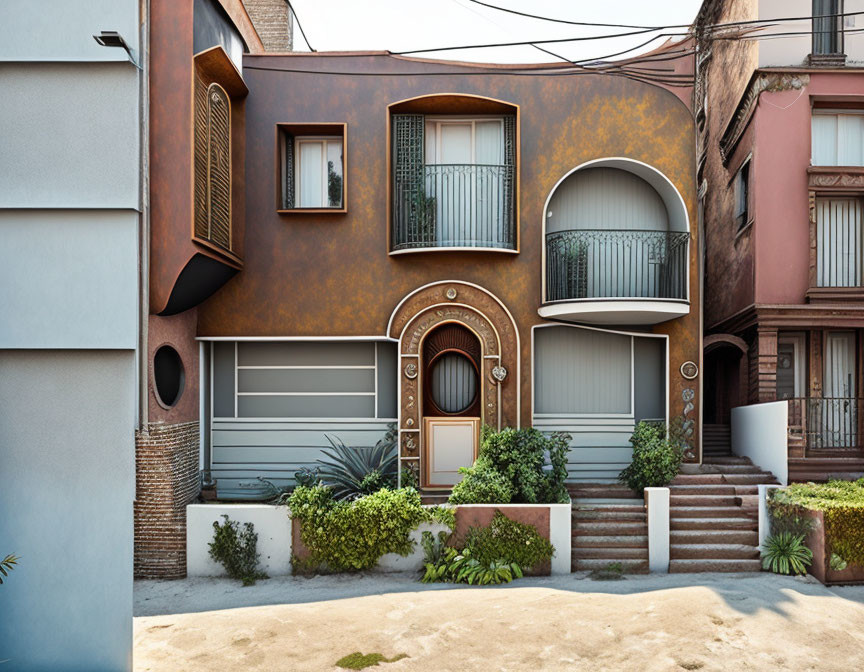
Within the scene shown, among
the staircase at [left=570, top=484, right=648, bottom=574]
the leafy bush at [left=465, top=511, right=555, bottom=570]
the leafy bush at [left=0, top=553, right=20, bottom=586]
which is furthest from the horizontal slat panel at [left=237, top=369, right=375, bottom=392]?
the leafy bush at [left=0, top=553, right=20, bottom=586]

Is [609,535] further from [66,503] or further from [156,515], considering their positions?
[66,503]

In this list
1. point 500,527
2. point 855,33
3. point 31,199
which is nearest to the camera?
point 31,199

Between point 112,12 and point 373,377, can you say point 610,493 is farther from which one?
point 112,12

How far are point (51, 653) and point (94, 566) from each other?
78cm

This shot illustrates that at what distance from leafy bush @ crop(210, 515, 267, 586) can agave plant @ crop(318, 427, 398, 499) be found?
1533 mm

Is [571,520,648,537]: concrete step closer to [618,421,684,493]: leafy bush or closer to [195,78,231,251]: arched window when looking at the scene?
[618,421,684,493]: leafy bush

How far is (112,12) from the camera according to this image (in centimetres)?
521

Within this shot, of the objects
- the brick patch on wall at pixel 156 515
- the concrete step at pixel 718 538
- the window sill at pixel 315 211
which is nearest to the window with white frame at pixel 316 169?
the window sill at pixel 315 211

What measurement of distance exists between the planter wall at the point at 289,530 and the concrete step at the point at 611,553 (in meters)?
0.33

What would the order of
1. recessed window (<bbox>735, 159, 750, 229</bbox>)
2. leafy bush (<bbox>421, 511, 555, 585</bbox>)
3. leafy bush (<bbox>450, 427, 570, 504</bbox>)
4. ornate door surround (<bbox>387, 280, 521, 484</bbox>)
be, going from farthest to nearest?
recessed window (<bbox>735, 159, 750, 229</bbox>)
ornate door surround (<bbox>387, 280, 521, 484</bbox>)
leafy bush (<bbox>450, 427, 570, 504</bbox>)
leafy bush (<bbox>421, 511, 555, 585</bbox>)

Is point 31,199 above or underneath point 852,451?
above

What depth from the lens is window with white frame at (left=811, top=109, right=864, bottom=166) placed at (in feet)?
38.4

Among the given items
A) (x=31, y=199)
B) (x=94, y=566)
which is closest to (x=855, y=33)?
(x=31, y=199)

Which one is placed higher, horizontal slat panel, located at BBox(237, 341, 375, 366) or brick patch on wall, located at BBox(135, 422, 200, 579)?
horizontal slat panel, located at BBox(237, 341, 375, 366)
